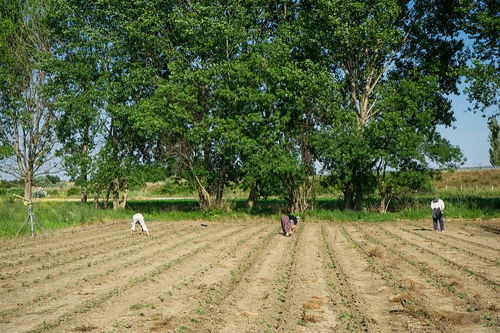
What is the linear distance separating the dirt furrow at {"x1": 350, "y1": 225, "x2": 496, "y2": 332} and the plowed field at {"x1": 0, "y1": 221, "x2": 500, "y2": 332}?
25 millimetres

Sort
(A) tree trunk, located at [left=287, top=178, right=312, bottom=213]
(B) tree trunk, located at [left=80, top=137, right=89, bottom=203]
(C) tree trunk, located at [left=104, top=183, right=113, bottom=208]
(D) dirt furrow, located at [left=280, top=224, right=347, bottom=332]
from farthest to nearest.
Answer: (C) tree trunk, located at [left=104, top=183, right=113, bottom=208] → (B) tree trunk, located at [left=80, top=137, right=89, bottom=203] → (A) tree trunk, located at [left=287, top=178, right=312, bottom=213] → (D) dirt furrow, located at [left=280, top=224, right=347, bottom=332]

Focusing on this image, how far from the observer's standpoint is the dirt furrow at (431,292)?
798 centimetres

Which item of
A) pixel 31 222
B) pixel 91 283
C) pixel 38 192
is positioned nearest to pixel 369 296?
pixel 91 283

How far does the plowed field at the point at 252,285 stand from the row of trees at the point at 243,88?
1036cm

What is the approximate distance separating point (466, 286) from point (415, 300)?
187 centimetres

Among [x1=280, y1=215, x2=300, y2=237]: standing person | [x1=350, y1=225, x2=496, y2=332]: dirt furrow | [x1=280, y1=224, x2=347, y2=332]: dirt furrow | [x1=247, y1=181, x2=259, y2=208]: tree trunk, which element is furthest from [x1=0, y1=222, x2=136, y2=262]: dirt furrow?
[x1=247, y1=181, x2=259, y2=208]: tree trunk

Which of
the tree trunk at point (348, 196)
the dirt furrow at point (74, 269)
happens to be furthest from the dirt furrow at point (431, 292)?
the tree trunk at point (348, 196)

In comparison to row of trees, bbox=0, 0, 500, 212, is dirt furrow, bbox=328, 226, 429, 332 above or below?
below

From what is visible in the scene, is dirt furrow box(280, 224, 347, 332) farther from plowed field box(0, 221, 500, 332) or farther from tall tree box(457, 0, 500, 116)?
tall tree box(457, 0, 500, 116)

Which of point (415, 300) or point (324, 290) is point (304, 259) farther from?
point (415, 300)

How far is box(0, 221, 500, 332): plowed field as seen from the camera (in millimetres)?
8062

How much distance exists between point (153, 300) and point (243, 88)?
20.2 metres

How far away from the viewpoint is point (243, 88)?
1118 inches

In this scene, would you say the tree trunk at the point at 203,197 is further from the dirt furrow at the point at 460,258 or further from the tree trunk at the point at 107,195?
the dirt furrow at the point at 460,258
